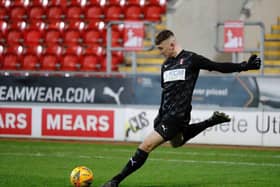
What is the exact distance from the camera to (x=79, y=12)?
2147 cm

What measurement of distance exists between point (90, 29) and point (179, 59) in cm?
1118

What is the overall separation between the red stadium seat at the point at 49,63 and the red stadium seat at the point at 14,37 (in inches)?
49.4

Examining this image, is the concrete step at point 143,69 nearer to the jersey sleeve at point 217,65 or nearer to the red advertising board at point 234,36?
the red advertising board at point 234,36

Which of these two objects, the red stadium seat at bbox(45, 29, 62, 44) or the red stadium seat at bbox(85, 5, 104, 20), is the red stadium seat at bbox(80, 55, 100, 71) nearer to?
the red stadium seat at bbox(45, 29, 62, 44)

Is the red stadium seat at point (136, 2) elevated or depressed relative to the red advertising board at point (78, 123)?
elevated

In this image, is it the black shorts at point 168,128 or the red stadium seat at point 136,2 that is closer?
the black shorts at point 168,128

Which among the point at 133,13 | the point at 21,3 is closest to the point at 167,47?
the point at 133,13

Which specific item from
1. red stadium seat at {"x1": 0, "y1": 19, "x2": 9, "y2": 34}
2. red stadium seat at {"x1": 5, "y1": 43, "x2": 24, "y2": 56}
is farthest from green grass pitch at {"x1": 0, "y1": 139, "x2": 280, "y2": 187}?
red stadium seat at {"x1": 0, "y1": 19, "x2": 9, "y2": 34}

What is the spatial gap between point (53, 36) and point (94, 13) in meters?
1.29

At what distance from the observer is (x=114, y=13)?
20.8m

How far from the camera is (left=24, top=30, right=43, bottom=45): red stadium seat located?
21078 mm

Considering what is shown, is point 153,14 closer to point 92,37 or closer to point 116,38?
point 116,38

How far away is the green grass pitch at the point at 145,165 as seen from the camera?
10.5m

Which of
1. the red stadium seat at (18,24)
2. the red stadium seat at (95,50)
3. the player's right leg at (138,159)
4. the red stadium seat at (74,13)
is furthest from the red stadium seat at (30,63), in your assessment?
the player's right leg at (138,159)
